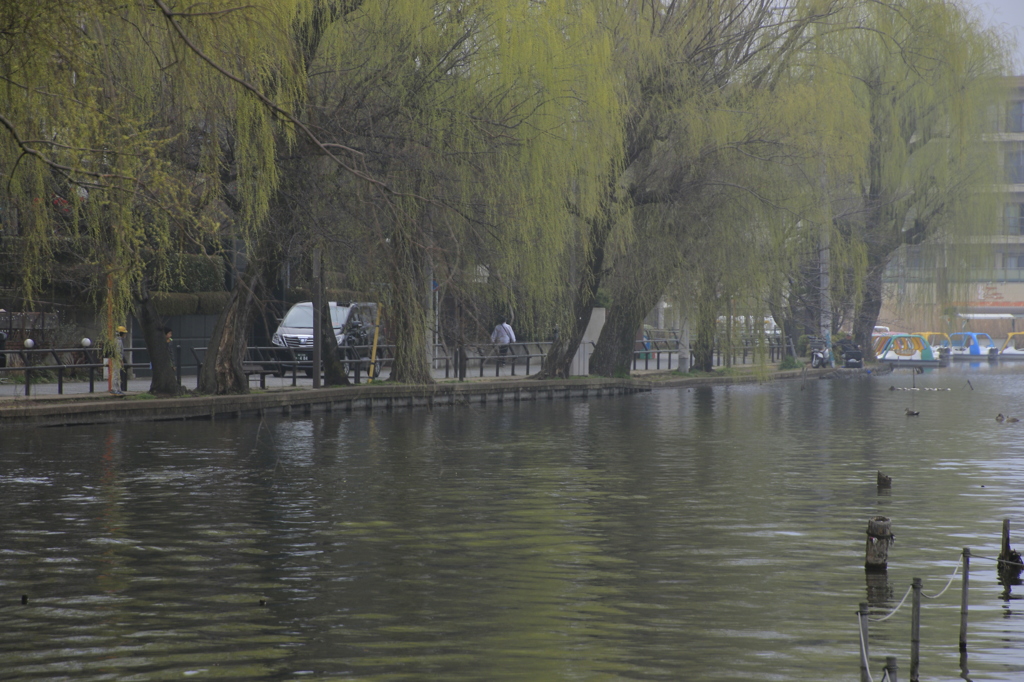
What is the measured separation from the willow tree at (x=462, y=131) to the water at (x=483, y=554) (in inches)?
127

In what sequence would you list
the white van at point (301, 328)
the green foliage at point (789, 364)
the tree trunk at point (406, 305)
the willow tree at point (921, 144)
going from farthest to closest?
the green foliage at point (789, 364)
the willow tree at point (921, 144)
the white van at point (301, 328)
the tree trunk at point (406, 305)

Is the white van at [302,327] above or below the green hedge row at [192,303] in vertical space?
below

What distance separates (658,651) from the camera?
32.1ft

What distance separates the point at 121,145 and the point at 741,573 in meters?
7.44

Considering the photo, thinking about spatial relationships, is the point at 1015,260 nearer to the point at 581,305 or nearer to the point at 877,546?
the point at 581,305

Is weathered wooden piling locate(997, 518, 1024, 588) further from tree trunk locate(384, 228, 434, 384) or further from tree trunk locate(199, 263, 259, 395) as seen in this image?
tree trunk locate(199, 263, 259, 395)

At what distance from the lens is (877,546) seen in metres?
12.8

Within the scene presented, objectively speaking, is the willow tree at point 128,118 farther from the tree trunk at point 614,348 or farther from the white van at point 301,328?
the tree trunk at point 614,348

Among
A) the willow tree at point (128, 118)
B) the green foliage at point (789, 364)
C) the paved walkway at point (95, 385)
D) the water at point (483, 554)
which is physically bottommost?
the water at point (483, 554)

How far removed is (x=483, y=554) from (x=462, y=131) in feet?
46.6

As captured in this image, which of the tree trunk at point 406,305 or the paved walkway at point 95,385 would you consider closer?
the tree trunk at point 406,305

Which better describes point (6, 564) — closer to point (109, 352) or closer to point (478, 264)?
point (109, 352)

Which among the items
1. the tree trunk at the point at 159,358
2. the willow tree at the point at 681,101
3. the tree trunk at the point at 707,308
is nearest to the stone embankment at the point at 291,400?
the tree trunk at the point at 159,358

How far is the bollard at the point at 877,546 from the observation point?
12.7 meters
